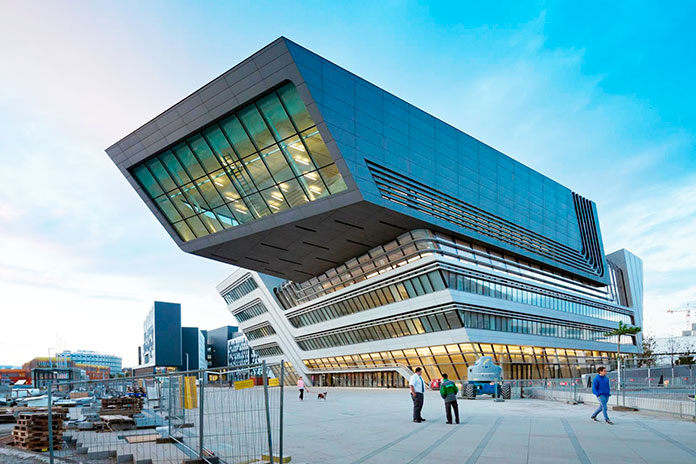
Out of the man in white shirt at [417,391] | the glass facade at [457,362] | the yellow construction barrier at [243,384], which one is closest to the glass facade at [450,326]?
the glass facade at [457,362]

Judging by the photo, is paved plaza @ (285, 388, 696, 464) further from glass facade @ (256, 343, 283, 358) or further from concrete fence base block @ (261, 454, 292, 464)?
glass facade @ (256, 343, 283, 358)

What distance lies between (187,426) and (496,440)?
278 inches

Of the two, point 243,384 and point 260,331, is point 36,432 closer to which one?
point 243,384

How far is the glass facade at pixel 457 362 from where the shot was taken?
44.3m

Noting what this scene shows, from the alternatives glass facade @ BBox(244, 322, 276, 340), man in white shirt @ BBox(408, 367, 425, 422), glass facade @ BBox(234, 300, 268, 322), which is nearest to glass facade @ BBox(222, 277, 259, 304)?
glass facade @ BBox(234, 300, 268, 322)

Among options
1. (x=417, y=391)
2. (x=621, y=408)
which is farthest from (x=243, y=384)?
(x=621, y=408)

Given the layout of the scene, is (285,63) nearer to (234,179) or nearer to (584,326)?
(234,179)

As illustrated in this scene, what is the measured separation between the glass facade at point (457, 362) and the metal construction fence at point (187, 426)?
3254 cm

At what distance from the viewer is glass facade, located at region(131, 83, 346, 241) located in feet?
107

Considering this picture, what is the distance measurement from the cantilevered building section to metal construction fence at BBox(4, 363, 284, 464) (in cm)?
2070

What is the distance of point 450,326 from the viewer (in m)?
43.0

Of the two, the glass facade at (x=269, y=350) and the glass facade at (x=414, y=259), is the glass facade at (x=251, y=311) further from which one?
the glass facade at (x=414, y=259)

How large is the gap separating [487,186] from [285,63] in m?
24.3

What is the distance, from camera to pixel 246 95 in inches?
1264
